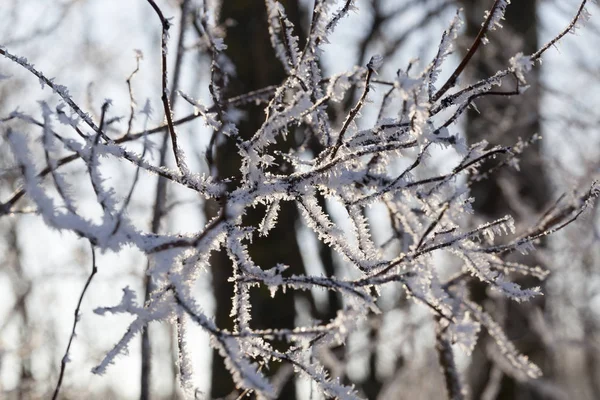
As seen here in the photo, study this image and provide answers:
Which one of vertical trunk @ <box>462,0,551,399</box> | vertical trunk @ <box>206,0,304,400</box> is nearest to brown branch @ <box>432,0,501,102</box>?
vertical trunk @ <box>206,0,304,400</box>

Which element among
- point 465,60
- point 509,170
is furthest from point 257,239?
point 509,170

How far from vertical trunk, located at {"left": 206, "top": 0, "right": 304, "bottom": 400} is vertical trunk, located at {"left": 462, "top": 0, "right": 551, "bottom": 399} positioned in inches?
92.6

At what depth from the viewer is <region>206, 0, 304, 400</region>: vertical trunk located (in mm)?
3594

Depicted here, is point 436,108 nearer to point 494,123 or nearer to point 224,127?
point 224,127

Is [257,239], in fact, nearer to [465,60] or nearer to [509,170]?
[465,60]

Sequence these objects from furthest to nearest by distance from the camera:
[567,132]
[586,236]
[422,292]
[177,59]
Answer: [567,132], [586,236], [177,59], [422,292]

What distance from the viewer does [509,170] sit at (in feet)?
20.0

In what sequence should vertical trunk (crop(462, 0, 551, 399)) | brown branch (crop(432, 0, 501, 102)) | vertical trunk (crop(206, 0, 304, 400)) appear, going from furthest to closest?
vertical trunk (crop(462, 0, 551, 399)) → vertical trunk (crop(206, 0, 304, 400)) → brown branch (crop(432, 0, 501, 102))

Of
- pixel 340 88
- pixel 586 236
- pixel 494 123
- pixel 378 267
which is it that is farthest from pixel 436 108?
pixel 494 123

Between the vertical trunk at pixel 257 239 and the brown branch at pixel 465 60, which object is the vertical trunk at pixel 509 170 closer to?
the vertical trunk at pixel 257 239

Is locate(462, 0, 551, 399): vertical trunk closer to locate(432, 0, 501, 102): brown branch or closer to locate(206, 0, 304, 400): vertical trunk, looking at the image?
locate(206, 0, 304, 400): vertical trunk

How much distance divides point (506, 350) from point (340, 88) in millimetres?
1176

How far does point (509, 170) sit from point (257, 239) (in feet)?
11.1

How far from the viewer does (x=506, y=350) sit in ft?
6.45
